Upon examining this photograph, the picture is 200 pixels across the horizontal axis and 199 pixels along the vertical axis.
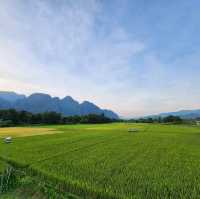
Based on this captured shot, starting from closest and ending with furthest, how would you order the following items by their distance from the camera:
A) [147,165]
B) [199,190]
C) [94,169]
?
[199,190] < [94,169] < [147,165]

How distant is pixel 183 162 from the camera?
14.0m

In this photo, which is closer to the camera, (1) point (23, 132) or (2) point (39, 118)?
(1) point (23, 132)

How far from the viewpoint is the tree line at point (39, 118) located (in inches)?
3225

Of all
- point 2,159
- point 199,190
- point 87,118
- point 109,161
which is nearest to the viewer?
point 199,190

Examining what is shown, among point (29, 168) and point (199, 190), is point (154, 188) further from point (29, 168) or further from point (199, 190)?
point (29, 168)

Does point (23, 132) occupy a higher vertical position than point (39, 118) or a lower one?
lower

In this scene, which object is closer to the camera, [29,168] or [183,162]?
[29,168]

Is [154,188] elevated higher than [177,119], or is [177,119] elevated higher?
[177,119]

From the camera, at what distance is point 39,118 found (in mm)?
91312

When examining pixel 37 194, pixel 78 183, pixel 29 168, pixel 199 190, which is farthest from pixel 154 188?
pixel 29 168

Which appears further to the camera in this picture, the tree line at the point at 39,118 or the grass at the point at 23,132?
the tree line at the point at 39,118

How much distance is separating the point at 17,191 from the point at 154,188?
6.51m

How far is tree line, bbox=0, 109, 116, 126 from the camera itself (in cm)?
8193

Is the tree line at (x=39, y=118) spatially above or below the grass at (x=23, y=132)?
above
